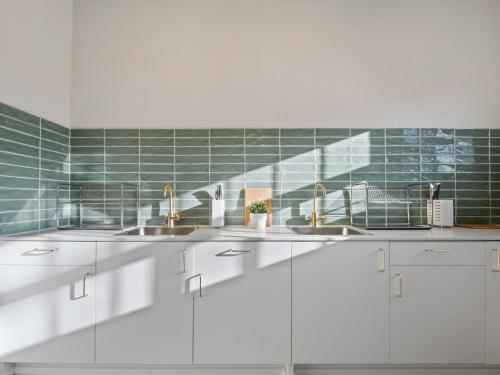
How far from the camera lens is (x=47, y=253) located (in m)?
1.90

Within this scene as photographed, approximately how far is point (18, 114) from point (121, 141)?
69 centimetres

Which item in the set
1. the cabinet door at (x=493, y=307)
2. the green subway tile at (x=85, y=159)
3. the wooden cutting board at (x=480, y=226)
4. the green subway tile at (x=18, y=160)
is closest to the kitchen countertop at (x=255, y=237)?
the cabinet door at (x=493, y=307)

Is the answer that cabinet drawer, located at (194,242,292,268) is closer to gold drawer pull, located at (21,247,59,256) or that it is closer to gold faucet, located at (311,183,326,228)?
gold faucet, located at (311,183,326,228)

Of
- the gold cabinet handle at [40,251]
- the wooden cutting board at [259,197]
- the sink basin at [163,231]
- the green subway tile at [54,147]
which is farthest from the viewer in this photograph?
the wooden cutting board at [259,197]

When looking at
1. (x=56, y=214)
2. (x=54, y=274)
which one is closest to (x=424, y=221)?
(x=54, y=274)

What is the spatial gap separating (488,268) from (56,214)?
115 inches

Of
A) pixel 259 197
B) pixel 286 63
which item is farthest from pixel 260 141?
pixel 286 63

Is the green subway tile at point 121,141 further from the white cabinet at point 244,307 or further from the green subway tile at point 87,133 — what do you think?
the white cabinet at point 244,307

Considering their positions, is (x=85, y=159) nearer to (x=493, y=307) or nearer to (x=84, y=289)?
(x=84, y=289)

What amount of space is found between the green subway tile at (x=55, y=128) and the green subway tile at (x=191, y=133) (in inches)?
33.5

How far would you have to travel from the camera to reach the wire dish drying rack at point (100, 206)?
2547 mm

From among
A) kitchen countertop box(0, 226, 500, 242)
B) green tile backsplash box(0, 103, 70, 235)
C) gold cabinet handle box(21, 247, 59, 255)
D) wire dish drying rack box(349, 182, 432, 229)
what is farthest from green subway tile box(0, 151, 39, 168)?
wire dish drying rack box(349, 182, 432, 229)

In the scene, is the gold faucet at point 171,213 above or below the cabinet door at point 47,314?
above

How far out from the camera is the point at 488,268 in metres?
1.91
